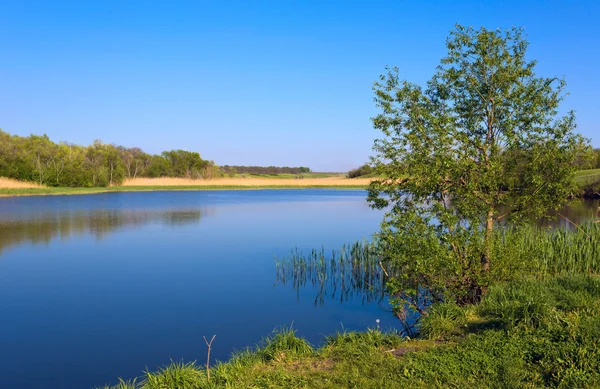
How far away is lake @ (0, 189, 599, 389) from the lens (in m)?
8.10

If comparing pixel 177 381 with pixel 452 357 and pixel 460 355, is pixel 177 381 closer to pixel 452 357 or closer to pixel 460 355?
pixel 452 357

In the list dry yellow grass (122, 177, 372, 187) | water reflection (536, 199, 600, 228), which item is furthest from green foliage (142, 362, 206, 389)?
dry yellow grass (122, 177, 372, 187)

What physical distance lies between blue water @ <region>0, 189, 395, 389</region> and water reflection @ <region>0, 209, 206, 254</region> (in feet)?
0.61

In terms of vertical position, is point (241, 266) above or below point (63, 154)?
below

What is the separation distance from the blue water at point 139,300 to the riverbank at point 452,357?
1.55m

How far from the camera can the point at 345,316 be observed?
10500mm

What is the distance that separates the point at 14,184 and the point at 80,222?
1216 inches

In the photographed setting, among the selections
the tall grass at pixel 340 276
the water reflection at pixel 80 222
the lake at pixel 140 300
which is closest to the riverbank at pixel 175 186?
the water reflection at pixel 80 222

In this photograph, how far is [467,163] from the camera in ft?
30.5

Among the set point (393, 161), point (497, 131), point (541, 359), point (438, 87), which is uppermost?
point (438, 87)

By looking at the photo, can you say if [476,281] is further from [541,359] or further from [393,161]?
[541,359]

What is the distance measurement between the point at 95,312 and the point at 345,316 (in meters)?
5.55

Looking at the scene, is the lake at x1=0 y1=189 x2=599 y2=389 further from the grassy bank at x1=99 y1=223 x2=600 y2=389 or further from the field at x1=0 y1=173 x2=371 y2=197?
the field at x1=0 y1=173 x2=371 y2=197

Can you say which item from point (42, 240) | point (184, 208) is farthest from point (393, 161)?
point (184, 208)
